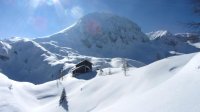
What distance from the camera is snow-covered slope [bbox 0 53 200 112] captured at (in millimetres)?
14836

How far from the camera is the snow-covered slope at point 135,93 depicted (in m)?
14.8

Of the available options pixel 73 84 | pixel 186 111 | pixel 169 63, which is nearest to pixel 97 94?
pixel 169 63

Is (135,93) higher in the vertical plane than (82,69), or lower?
lower

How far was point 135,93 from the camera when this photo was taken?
32469 mm

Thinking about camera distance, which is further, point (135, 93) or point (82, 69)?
point (82, 69)

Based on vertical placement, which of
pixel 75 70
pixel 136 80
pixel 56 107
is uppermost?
pixel 75 70

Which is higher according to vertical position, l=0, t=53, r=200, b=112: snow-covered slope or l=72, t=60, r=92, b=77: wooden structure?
l=72, t=60, r=92, b=77: wooden structure

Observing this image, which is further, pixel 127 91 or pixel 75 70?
pixel 75 70

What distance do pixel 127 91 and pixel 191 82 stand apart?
84.2 ft

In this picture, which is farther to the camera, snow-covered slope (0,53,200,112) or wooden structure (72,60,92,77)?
wooden structure (72,60,92,77)

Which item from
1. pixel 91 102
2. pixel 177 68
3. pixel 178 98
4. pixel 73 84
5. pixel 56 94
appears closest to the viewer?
pixel 178 98

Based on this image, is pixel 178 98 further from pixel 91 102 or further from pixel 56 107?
pixel 56 107

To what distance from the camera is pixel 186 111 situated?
1240cm

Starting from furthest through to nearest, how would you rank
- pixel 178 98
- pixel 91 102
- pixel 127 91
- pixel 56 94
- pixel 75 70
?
pixel 75 70, pixel 56 94, pixel 91 102, pixel 127 91, pixel 178 98
